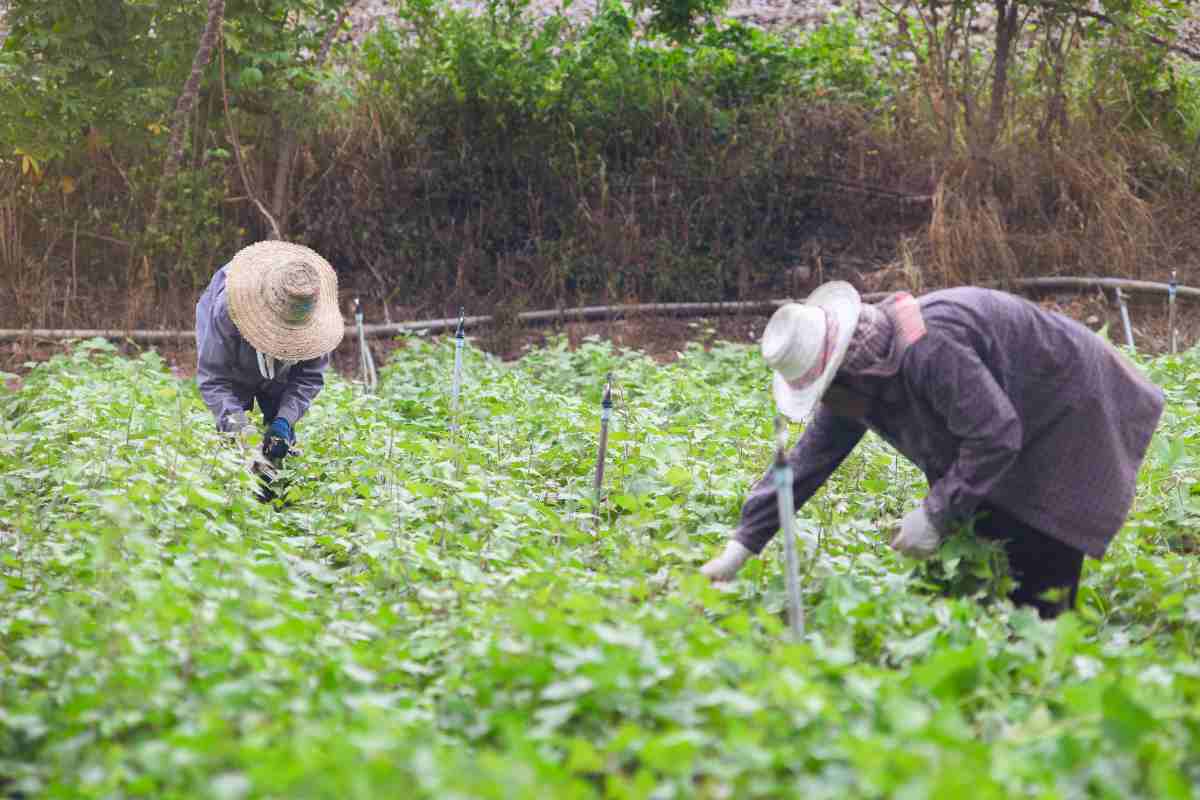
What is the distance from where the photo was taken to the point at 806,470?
341cm

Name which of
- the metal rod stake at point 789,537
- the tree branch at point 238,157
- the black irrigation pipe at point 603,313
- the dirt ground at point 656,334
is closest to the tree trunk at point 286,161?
the tree branch at point 238,157

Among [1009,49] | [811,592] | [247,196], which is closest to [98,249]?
[247,196]

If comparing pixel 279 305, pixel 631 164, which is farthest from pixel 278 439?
pixel 631 164

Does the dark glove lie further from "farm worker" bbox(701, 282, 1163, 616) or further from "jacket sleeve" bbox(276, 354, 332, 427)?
"farm worker" bbox(701, 282, 1163, 616)

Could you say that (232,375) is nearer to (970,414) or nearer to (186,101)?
(970,414)

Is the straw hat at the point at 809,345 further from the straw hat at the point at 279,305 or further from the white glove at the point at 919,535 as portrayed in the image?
the straw hat at the point at 279,305

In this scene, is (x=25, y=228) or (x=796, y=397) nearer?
(x=796, y=397)

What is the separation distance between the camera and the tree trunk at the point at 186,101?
8766 millimetres

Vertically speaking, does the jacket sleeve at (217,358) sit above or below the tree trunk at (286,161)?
below

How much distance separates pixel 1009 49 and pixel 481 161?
4397 millimetres

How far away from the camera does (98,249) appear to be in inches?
408

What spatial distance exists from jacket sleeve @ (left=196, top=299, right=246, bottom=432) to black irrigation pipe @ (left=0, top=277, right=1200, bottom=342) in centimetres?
410

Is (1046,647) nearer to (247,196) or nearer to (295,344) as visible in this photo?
A: (295,344)

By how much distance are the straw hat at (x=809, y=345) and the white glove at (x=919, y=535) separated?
0.37 metres
